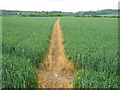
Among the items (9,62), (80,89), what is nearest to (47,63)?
(9,62)

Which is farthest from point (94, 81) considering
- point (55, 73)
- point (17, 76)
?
point (55, 73)

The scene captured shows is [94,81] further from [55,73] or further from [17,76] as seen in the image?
[55,73]

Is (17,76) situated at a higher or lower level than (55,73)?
higher

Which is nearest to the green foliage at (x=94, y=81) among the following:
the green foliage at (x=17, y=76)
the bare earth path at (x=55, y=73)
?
the bare earth path at (x=55, y=73)

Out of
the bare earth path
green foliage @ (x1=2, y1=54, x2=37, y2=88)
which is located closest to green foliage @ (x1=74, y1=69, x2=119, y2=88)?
the bare earth path

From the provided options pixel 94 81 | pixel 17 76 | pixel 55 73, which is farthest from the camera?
pixel 55 73

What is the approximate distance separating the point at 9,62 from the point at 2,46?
11.4 feet

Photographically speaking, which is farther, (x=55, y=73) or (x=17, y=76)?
(x=55, y=73)

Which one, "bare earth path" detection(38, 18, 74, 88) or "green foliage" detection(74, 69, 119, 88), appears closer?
"green foliage" detection(74, 69, 119, 88)

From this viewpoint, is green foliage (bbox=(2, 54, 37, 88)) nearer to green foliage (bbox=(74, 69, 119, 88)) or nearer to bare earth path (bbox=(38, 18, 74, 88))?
bare earth path (bbox=(38, 18, 74, 88))

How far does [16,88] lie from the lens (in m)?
4.79

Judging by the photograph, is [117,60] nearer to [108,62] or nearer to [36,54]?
[108,62]

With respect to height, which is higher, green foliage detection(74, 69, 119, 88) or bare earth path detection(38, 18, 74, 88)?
green foliage detection(74, 69, 119, 88)

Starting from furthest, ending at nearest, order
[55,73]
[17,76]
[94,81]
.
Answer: [55,73] → [17,76] → [94,81]
